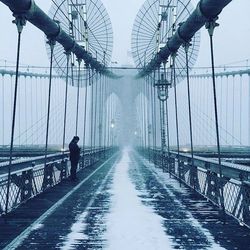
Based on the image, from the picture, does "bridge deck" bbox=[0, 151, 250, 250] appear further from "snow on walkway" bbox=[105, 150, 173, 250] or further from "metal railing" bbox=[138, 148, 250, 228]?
"metal railing" bbox=[138, 148, 250, 228]

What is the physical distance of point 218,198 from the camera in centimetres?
1026

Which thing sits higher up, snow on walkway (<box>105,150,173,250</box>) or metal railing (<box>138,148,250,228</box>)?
metal railing (<box>138,148,250,228</box>)

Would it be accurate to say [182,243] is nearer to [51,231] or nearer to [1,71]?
[51,231]

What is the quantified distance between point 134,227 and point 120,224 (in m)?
0.39

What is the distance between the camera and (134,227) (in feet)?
25.7

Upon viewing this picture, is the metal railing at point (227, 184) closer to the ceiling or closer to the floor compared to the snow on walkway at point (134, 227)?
closer to the ceiling

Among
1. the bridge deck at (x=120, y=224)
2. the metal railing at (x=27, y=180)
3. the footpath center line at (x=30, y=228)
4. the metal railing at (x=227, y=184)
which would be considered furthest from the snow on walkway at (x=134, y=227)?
the metal railing at (x=27, y=180)

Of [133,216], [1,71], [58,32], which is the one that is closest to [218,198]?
[133,216]

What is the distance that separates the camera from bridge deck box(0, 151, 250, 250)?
21.7 ft

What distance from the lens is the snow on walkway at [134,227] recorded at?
6531mm

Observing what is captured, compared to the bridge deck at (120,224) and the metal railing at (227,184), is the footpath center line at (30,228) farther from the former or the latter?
the metal railing at (227,184)

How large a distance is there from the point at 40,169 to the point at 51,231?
5724 millimetres

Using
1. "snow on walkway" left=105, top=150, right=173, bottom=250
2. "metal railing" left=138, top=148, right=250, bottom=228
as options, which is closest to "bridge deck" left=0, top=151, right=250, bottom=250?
"snow on walkway" left=105, top=150, right=173, bottom=250

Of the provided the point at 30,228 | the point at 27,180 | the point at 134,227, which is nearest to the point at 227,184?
the point at 134,227
